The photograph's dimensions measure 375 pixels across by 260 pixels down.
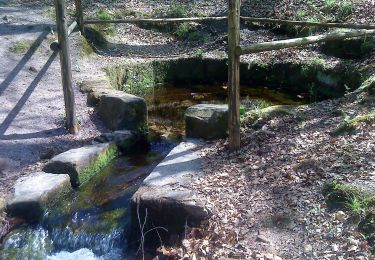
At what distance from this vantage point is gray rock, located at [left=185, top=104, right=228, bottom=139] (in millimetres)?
6395

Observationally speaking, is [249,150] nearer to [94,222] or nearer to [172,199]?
[172,199]

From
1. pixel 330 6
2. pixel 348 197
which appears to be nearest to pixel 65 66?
pixel 348 197

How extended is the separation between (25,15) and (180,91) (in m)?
3.99

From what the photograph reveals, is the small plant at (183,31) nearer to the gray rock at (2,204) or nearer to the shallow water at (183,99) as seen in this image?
the shallow water at (183,99)

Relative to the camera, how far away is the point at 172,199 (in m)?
4.82

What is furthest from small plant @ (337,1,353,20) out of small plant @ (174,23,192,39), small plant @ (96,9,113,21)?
small plant @ (96,9,113,21)

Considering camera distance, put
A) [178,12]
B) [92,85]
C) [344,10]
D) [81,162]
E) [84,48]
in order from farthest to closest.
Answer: [178,12] → [344,10] → [84,48] → [92,85] → [81,162]

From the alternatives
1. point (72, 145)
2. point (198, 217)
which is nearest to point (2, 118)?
point (72, 145)

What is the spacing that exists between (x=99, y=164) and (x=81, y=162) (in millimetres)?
448

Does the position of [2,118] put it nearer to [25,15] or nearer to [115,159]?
[115,159]

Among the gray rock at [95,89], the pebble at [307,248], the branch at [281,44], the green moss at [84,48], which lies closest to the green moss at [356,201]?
the pebble at [307,248]

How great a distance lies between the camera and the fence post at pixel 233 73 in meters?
5.34

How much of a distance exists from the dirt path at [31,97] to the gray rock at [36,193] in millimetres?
231

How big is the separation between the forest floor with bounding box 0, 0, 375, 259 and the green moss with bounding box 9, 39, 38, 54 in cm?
4
